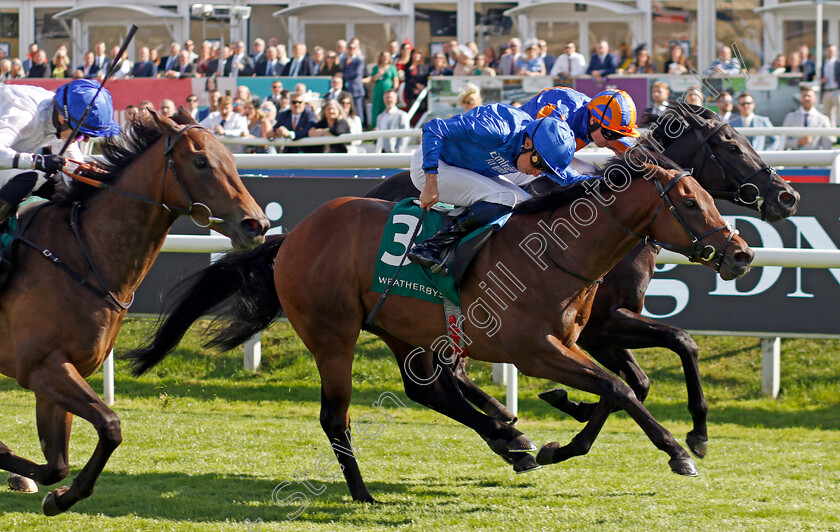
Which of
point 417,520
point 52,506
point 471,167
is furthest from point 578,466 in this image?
point 52,506

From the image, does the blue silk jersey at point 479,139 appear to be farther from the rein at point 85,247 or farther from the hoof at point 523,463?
the hoof at point 523,463

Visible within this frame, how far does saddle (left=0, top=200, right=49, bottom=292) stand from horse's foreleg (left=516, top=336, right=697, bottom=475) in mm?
2026

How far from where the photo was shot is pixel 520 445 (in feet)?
14.9

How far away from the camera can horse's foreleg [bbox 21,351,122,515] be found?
3723 mm

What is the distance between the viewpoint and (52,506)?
3.81 m

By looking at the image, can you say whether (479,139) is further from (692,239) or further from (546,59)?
(546,59)

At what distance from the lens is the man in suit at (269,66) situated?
1348 cm

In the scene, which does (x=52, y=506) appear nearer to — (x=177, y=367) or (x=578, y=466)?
(x=578, y=466)

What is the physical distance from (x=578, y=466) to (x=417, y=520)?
1.22 metres

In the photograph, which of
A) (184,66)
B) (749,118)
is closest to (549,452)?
(749,118)

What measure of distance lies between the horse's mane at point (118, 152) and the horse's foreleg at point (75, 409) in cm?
68

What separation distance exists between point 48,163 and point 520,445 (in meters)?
2.26

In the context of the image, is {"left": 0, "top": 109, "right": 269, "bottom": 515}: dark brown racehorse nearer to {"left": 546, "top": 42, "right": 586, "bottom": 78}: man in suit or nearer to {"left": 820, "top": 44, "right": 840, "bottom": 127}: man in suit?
{"left": 820, "top": 44, "right": 840, "bottom": 127}: man in suit

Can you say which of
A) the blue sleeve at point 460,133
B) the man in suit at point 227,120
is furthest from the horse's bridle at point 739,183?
the man in suit at point 227,120
